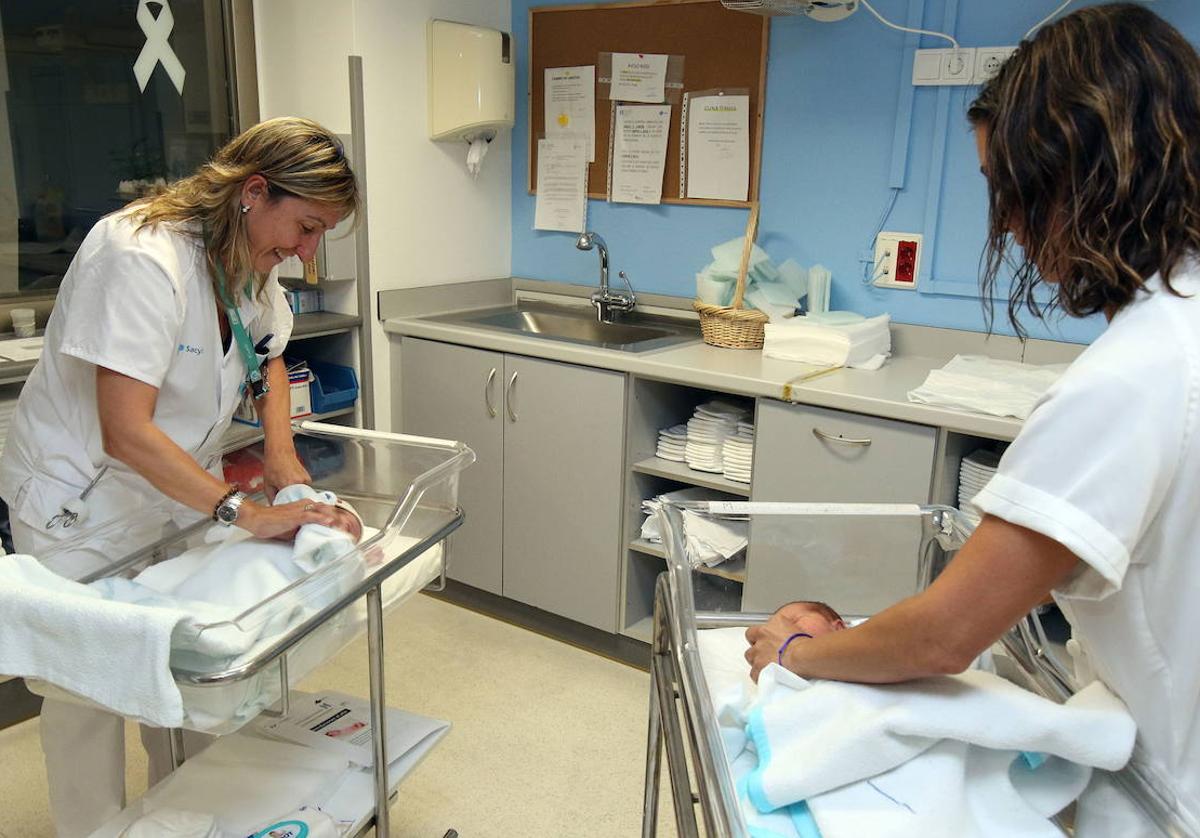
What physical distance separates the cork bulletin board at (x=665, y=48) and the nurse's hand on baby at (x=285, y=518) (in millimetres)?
1971

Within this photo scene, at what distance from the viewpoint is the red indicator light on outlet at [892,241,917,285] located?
2.83 m

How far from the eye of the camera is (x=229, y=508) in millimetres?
1535

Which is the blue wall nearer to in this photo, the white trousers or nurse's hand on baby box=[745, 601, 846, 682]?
nurse's hand on baby box=[745, 601, 846, 682]

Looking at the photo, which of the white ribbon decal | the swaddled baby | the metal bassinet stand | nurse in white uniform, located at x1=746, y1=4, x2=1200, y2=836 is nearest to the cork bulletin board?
the white ribbon decal

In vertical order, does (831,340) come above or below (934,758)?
above

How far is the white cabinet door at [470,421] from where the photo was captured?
3.02 m

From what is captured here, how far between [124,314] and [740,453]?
62.5 inches

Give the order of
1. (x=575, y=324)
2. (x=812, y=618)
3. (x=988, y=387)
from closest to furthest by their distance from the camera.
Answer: (x=812, y=618), (x=988, y=387), (x=575, y=324)

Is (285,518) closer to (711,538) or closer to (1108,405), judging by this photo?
(711,538)

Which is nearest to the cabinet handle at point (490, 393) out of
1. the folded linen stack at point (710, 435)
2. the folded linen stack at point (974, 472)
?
the folded linen stack at point (710, 435)

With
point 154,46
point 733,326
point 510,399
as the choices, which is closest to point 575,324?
point 510,399

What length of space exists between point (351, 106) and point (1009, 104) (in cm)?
241

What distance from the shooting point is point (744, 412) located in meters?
2.75

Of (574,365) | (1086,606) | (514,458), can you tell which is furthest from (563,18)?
(1086,606)
